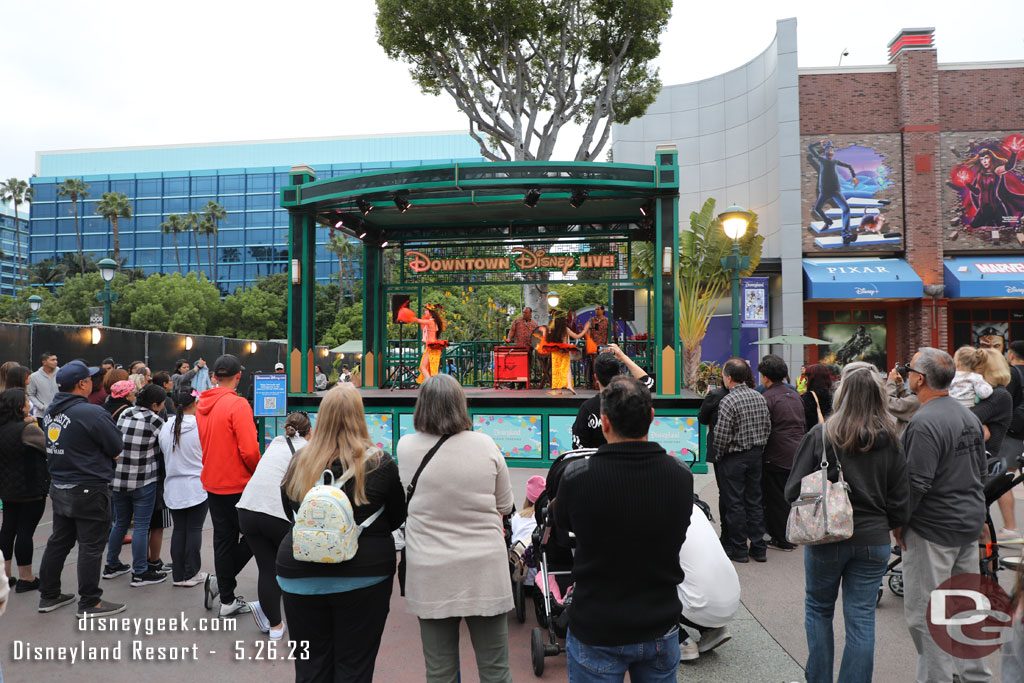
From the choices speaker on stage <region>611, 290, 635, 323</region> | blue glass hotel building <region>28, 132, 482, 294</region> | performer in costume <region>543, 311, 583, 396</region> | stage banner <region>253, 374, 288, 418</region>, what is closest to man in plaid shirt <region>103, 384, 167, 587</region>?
stage banner <region>253, 374, 288, 418</region>

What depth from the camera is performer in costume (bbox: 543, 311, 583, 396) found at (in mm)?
12656

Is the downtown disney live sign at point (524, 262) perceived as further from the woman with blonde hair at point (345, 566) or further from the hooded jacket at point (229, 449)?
the woman with blonde hair at point (345, 566)

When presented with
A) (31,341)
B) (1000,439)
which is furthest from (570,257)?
(31,341)

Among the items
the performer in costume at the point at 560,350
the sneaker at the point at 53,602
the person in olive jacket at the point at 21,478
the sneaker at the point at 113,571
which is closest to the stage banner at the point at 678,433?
the performer in costume at the point at 560,350

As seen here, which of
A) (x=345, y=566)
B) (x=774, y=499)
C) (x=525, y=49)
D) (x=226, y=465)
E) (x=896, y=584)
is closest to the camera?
(x=345, y=566)

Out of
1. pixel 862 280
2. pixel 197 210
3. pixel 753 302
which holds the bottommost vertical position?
pixel 753 302

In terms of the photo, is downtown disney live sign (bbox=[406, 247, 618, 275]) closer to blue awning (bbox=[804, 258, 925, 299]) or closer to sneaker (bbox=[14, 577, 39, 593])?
sneaker (bbox=[14, 577, 39, 593])

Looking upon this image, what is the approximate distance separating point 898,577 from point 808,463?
2.66m

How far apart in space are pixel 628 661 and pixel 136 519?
494 centimetres

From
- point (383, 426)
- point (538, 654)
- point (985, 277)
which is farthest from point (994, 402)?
point (985, 277)

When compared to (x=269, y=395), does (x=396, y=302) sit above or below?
above

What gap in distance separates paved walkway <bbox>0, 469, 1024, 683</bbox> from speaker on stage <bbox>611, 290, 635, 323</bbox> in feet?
28.8

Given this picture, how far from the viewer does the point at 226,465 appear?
4.80m

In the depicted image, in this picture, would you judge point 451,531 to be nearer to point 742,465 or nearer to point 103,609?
point 103,609
